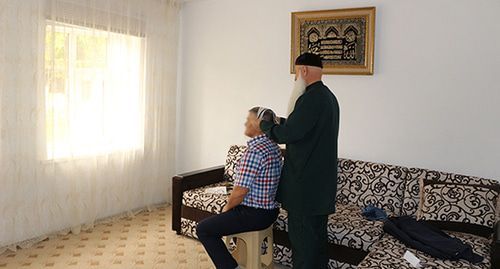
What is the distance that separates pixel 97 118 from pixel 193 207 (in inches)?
51.8

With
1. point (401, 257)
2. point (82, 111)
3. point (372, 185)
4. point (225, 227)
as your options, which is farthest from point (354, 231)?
point (82, 111)

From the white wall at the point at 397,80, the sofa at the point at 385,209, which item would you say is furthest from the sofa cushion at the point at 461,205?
the white wall at the point at 397,80

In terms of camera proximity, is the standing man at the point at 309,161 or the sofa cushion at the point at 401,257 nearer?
the sofa cushion at the point at 401,257

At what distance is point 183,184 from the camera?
4.05 meters

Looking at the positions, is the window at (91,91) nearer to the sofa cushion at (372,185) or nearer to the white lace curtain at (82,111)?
the white lace curtain at (82,111)

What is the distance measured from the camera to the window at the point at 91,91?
395 cm

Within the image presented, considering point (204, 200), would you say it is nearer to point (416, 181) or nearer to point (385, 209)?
point (385, 209)

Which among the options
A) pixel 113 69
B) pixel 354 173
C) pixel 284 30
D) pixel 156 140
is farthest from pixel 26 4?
pixel 354 173

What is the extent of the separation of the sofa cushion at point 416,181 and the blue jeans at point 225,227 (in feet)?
4.07

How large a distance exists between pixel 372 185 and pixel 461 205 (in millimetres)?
719

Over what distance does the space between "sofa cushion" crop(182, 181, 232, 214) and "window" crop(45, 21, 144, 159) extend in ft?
3.54

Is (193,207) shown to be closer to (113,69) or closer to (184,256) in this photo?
(184,256)

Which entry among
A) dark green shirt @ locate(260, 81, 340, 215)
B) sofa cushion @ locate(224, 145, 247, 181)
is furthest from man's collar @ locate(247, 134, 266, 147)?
sofa cushion @ locate(224, 145, 247, 181)

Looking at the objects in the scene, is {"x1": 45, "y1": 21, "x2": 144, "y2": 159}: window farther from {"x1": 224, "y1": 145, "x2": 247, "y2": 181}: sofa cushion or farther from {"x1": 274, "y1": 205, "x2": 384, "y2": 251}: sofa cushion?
{"x1": 274, "y1": 205, "x2": 384, "y2": 251}: sofa cushion
